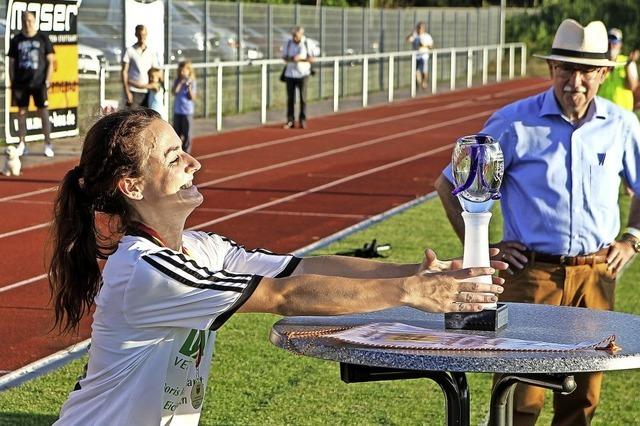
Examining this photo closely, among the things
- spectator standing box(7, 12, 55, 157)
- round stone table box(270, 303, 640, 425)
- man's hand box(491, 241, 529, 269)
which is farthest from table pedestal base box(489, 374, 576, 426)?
spectator standing box(7, 12, 55, 157)

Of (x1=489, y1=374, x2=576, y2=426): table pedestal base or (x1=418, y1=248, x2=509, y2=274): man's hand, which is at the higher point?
(x1=418, y1=248, x2=509, y2=274): man's hand

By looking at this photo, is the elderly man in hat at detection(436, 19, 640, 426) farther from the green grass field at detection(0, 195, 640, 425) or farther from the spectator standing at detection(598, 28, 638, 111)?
the spectator standing at detection(598, 28, 638, 111)

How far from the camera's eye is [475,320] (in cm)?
452

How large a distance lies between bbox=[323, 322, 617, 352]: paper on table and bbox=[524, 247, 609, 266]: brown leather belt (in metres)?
2.11

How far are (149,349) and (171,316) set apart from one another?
0.40 ft

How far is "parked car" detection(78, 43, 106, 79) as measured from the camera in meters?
26.9

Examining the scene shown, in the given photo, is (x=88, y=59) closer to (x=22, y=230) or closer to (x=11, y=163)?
(x=11, y=163)

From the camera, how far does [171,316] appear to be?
3938 millimetres

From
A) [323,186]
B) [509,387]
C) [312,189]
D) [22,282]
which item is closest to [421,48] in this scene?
[323,186]

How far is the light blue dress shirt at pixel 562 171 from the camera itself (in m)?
6.58

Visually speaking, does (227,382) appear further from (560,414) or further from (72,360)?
(560,414)

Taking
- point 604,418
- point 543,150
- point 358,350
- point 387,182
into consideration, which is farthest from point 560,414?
point 387,182

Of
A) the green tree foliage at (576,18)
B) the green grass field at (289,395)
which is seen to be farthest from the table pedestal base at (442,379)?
the green tree foliage at (576,18)

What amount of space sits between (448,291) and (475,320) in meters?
0.47
